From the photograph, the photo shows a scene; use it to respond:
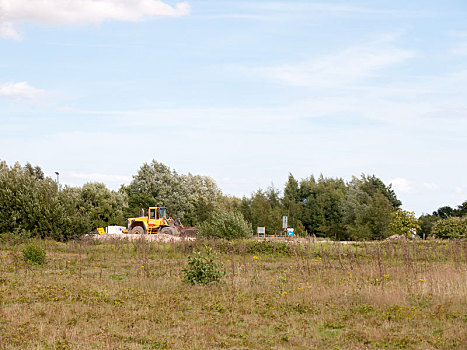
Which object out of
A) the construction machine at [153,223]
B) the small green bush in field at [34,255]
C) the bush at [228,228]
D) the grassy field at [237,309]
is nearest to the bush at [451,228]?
the bush at [228,228]

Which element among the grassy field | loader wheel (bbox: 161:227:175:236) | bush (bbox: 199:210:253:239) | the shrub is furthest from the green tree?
the grassy field

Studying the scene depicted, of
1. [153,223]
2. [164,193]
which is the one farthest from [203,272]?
[164,193]

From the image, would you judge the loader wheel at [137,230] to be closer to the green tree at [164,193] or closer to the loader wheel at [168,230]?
the loader wheel at [168,230]

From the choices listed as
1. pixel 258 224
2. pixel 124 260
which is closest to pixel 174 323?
pixel 124 260

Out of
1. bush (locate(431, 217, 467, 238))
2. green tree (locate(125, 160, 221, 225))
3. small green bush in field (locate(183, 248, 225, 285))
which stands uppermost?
green tree (locate(125, 160, 221, 225))

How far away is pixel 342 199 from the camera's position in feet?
186

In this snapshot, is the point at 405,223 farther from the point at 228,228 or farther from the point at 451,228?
the point at 228,228

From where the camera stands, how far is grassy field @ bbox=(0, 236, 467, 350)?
7621 mm

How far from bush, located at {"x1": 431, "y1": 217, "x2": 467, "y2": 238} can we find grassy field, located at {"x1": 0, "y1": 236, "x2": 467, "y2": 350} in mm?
14868

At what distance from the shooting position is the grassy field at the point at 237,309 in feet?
25.0

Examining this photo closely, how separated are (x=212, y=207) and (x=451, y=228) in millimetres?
34046

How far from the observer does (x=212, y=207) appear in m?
59.7

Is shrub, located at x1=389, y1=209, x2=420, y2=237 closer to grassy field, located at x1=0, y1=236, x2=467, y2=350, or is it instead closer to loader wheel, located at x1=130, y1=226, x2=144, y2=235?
loader wheel, located at x1=130, y1=226, x2=144, y2=235

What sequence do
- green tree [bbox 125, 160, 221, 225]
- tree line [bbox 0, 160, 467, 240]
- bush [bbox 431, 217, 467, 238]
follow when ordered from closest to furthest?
tree line [bbox 0, 160, 467, 240] < bush [bbox 431, 217, 467, 238] < green tree [bbox 125, 160, 221, 225]
